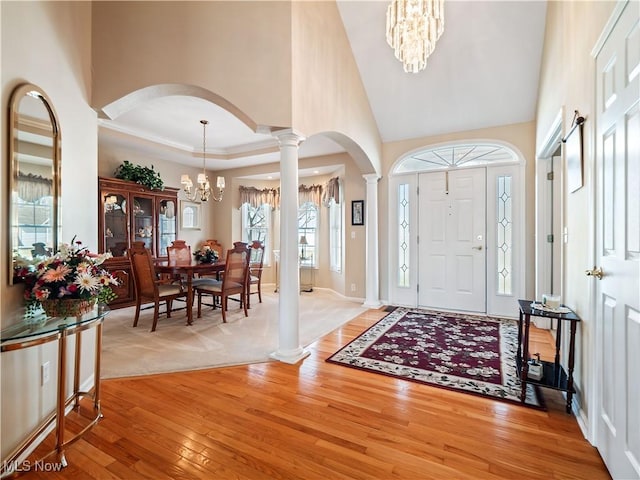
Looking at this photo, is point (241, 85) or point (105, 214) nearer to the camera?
point (241, 85)

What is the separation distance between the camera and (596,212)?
67.7 inches

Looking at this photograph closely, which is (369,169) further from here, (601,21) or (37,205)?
(37,205)

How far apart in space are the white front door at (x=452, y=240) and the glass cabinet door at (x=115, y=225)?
4.63m

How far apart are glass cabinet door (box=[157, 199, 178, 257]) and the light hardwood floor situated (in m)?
3.47

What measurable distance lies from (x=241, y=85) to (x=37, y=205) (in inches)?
67.7

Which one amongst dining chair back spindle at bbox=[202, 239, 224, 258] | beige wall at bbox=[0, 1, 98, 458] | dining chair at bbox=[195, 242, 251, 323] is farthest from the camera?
dining chair back spindle at bbox=[202, 239, 224, 258]

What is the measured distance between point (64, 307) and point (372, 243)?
396 centimetres

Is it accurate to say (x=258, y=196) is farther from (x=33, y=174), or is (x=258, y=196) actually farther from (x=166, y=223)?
(x=33, y=174)

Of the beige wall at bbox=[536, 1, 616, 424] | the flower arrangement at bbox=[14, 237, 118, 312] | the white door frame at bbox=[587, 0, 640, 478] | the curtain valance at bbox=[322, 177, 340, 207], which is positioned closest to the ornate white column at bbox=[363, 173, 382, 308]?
the curtain valance at bbox=[322, 177, 340, 207]

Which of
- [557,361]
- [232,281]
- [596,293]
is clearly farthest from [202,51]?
[557,361]

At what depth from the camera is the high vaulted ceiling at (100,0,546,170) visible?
3.42 meters

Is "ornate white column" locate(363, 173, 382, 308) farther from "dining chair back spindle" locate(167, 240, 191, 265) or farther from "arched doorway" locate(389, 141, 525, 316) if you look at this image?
"dining chair back spindle" locate(167, 240, 191, 265)

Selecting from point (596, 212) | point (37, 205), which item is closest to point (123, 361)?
point (37, 205)

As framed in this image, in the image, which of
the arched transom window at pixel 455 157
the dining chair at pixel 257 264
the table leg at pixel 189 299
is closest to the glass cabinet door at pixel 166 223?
the dining chair at pixel 257 264
